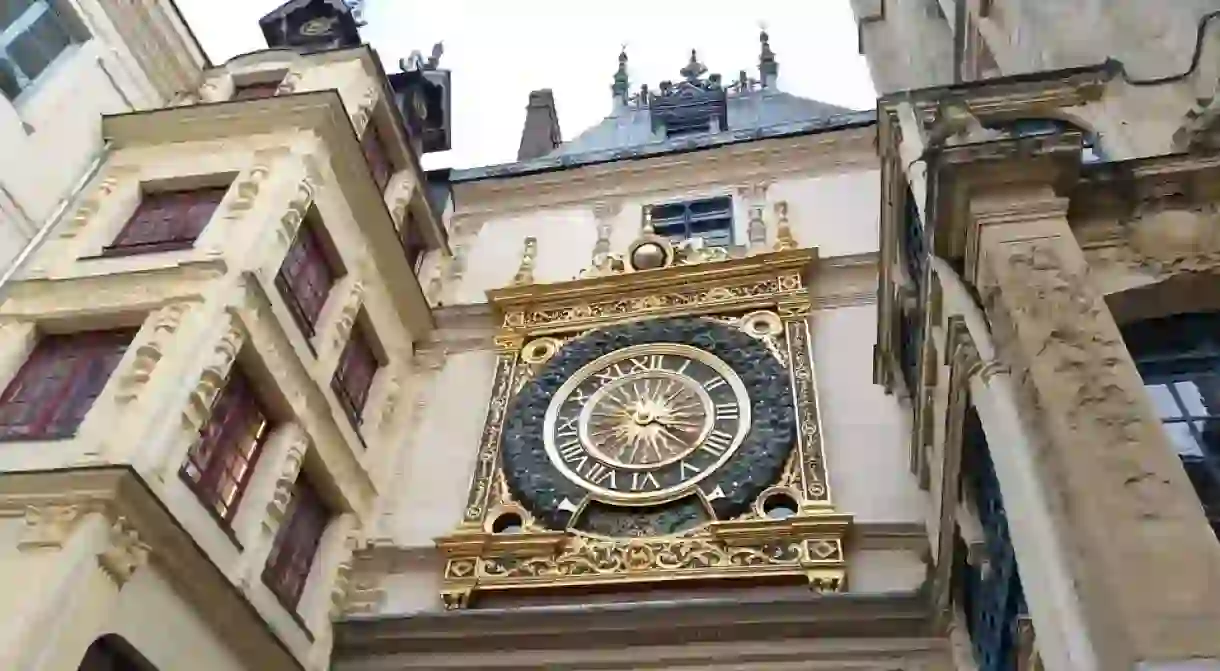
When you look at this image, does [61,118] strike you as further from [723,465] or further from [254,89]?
[723,465]

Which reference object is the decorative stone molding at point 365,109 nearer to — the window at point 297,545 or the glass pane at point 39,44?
the glass pane at point 39,44

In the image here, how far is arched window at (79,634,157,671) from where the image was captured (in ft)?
26.6

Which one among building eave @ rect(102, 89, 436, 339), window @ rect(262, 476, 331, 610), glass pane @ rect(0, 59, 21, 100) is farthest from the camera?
building eave @ rect(102, 89, 436, 339)

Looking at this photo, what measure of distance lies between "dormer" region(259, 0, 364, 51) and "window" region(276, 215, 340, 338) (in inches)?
190

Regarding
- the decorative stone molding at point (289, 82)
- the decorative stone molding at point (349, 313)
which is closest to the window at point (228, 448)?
the decorative stone molding at point (349, 313)

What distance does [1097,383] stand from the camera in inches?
248

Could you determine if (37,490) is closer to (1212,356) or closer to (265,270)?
(265,270)

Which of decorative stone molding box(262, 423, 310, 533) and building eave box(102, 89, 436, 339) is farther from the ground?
building eave box(102, 89, 436, 339)

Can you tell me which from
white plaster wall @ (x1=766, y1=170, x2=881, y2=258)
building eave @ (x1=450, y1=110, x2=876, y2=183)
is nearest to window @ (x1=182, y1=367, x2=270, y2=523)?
white plaster wall @ (x1=766, y1=170, x2=881, y2=258)

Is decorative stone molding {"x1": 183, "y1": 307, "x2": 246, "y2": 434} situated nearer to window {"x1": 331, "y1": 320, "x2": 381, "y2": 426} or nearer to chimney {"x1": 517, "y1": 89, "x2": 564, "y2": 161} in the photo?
window {"x1": 331, "y1": 320, "x2": 381, "y2": 426}

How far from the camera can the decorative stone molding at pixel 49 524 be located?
8.05 m

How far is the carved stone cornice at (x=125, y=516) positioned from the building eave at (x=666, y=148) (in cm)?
987

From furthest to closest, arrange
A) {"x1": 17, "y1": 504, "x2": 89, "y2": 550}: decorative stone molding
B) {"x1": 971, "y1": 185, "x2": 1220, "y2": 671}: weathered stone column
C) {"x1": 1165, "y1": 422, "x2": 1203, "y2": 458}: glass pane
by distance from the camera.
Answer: {"x1": 17, "y1": 504, "x2": 89, "y2": 550}: decorative stone molding → {"x1": 1165, "y1": 422, "x2": 1203, "y2": 458}: glass pane → {"x1": 971, "y1": 185, "x2": 1220, "y2": 671}: weathered stone column

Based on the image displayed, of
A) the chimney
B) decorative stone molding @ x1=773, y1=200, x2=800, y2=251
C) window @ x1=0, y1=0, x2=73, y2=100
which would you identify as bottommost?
window @ x1=0, y1=0, x2=73, y2=100
